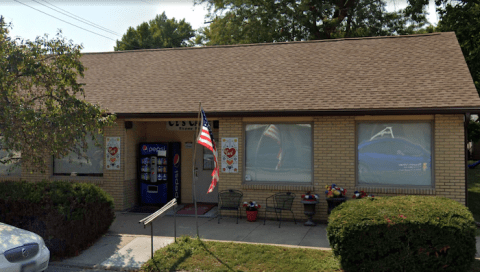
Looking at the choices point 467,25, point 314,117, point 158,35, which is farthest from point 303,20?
point 158,35

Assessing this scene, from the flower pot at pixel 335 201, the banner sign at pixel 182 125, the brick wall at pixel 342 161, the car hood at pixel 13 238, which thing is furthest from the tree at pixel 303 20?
the car hood at pixel 13 238

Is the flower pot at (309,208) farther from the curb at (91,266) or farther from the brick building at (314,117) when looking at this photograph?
the curb at (91,266)

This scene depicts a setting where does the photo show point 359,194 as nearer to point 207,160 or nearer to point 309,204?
point 309,204

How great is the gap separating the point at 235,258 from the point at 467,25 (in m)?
16.0

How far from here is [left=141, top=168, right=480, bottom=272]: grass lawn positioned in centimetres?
663

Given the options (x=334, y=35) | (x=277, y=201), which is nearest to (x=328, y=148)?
(x=277, y=201)

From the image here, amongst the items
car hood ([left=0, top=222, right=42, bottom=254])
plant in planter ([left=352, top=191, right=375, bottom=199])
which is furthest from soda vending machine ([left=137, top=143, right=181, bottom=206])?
car hood ([left=0, top=222, right=42, bottom=254])

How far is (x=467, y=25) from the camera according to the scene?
17.6m

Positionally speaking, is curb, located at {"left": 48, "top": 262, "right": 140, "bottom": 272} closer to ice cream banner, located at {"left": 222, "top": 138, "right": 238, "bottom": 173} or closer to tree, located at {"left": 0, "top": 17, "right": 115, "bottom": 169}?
tree, located at {"left": 0, "top": 17, "right": 115, "bottom": 169}

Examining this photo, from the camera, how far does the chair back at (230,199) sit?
10.3 m

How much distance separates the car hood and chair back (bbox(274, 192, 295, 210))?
551 centimetres

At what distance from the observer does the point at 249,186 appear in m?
10.5

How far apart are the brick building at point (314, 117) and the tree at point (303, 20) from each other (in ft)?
34.2

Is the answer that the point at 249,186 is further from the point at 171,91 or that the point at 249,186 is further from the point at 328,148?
the point at 171,91
